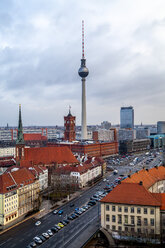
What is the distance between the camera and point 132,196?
161 ft

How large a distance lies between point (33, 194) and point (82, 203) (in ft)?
42.4

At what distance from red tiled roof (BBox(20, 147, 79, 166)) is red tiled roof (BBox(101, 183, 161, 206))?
53.6m

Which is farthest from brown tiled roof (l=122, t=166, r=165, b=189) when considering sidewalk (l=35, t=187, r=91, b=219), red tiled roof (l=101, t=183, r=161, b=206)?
sidewalk (l=35, t=187, r=91, b=219)

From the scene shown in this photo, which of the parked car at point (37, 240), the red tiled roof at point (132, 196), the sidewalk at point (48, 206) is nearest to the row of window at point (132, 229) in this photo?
the red tiled roof at point (132, 196)

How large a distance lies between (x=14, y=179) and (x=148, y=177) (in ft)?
108

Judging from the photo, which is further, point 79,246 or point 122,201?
Result: point 122,201

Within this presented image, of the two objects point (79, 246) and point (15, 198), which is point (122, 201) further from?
point (15, 198)

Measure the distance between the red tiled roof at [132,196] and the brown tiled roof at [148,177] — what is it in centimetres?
693

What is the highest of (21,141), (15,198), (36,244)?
(21,141)

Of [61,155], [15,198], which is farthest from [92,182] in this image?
[15,198]

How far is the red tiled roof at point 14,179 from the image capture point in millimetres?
60075

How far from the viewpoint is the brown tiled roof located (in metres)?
59.3

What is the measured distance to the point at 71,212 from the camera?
2431 inches

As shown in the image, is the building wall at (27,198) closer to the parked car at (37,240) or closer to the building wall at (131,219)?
the parked car at (37,240)
